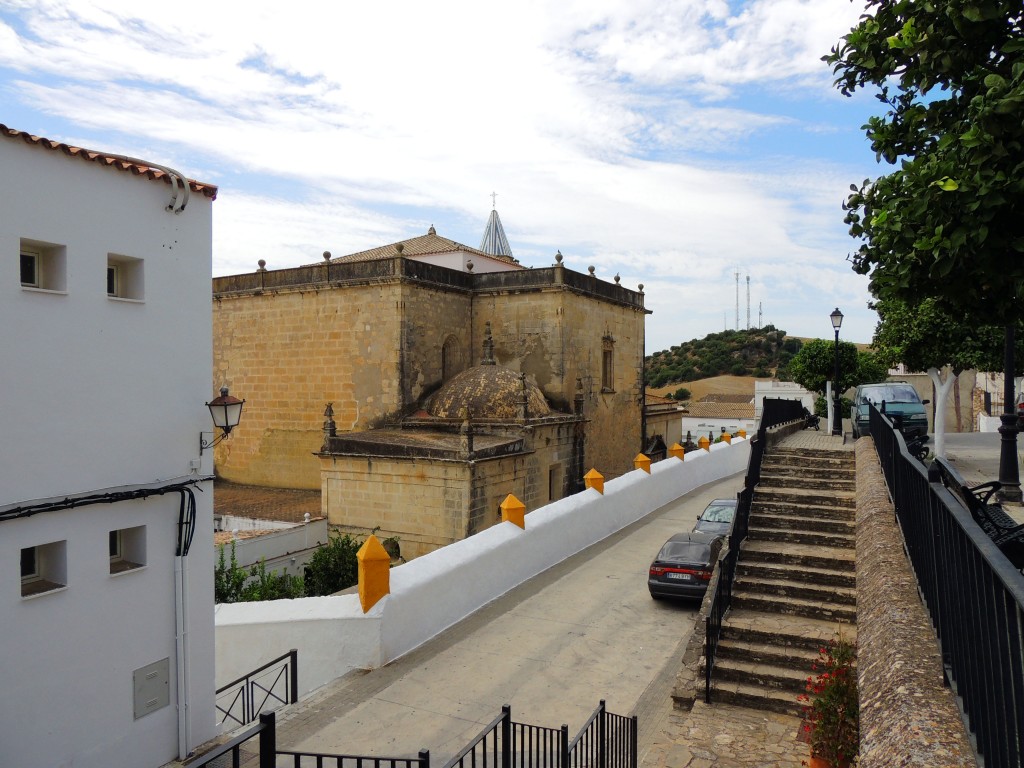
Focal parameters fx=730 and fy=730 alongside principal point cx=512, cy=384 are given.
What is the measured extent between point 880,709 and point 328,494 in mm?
16376

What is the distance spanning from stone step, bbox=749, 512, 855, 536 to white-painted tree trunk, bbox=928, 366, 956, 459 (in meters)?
6.72

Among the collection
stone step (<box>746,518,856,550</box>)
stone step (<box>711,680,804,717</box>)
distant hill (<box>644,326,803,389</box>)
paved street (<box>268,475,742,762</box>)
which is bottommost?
paved street (<box>268,475,742,762</box>)

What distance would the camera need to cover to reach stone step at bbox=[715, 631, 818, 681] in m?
6.61

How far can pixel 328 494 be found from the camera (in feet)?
58.9

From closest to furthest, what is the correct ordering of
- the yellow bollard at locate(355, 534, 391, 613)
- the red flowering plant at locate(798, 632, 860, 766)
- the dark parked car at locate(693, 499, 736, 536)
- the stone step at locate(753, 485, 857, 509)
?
1. the red flowering plant at locate(798, 632, 860, 766)
2. the yellow bollard at locate(355, 534, 391, 613)
3. the stone step at locate(753, 485, 857, 509)
4. the dark parked car at locate(693, 499, 736, 536)

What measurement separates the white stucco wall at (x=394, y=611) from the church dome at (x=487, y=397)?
7.60 meters

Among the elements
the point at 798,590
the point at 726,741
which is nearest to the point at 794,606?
the point at 798,590

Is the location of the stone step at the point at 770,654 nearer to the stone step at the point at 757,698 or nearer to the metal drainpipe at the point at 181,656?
the stone step at the point at 757,698

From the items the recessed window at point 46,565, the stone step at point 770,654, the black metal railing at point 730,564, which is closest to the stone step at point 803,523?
the black metal railing at point 730,564

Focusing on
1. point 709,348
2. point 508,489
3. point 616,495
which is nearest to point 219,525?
point 508,489

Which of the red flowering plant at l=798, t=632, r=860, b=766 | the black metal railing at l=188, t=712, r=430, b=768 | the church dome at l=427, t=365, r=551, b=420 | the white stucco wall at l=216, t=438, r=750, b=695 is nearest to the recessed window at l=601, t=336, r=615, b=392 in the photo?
the church dome at l=427, t=365, r=551, b=420

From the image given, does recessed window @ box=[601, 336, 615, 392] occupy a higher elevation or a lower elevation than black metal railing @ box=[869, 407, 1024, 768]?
higher

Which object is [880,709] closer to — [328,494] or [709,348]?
[328,494]

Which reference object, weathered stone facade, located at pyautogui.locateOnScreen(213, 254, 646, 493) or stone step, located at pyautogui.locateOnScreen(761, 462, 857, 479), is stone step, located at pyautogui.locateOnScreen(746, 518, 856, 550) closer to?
stone step, located at pyautogui.locateOnScreen(761, 462, 857, 479)
